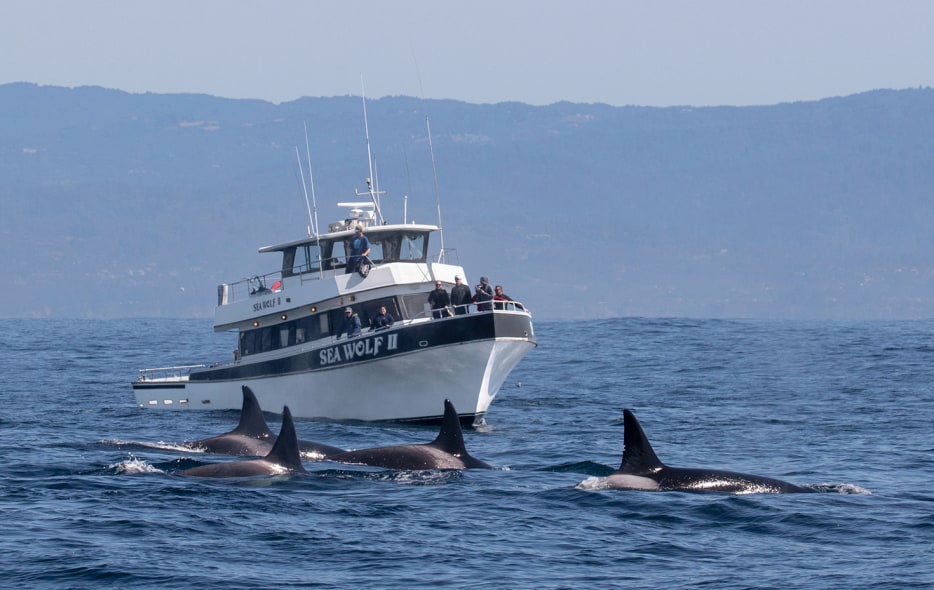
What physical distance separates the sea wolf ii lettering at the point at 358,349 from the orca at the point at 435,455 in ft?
34.3

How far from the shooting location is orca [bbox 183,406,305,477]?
79.6 ft

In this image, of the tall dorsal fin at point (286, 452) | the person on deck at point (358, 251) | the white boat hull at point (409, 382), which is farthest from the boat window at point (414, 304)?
the tall dorsal fin at point (286, 452)

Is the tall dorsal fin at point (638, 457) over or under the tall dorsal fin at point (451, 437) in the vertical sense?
under

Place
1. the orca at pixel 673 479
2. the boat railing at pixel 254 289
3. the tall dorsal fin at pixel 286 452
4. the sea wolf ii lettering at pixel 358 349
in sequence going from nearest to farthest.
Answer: the orca at pixel 673 479, the tall dorsal fin at pixel 286 452, the sea wolf ii lettering at pixel 358 349, the boat railing at pixel 254 289

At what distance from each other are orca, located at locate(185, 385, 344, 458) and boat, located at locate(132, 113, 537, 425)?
7744 mm

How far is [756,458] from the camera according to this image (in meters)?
29.3

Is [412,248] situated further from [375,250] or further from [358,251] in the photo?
[358,251]

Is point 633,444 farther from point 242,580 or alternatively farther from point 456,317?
point 456,317

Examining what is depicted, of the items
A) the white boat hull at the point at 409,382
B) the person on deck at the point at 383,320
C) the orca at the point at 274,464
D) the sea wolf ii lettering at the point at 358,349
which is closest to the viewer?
the orca at the point at 274,464

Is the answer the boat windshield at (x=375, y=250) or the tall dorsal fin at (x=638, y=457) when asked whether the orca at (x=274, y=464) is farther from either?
the boat windshield at (x=375, y=250)

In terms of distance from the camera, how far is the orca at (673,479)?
23.0 metres

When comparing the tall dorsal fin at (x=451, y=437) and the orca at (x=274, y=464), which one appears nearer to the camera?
the orca at (x=274, y=464)

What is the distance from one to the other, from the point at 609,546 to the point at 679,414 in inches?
790

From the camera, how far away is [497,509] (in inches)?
879
